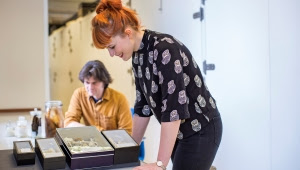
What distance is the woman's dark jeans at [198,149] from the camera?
130 centimetres

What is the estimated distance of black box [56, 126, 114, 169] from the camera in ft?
3.87

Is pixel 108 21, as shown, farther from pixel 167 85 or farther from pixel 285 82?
pixel 285 82

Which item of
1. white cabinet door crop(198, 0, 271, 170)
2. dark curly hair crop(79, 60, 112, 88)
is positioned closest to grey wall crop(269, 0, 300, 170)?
white cabinet door crop(198, 0, 271, 170)

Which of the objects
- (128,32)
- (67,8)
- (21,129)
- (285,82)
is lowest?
(21,129)

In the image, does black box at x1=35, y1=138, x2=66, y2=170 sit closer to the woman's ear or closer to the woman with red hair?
the woman with red hair

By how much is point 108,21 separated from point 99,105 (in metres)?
1.35

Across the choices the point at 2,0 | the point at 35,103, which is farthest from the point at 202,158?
the point at 2,0

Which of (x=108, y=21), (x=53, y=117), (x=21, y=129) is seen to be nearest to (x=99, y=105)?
(x=53, y=117)

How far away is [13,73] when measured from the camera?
11.3 feet

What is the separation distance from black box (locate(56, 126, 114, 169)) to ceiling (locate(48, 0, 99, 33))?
433 centimetres

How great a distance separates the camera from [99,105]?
96.2 inches

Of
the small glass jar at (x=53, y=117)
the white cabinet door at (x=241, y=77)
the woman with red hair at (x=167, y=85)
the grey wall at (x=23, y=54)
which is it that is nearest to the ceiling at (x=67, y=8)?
the grey wall at (x=23, y=54)

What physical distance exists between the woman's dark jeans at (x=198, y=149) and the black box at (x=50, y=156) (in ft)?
1.40

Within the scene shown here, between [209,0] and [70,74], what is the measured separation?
4174 mm
